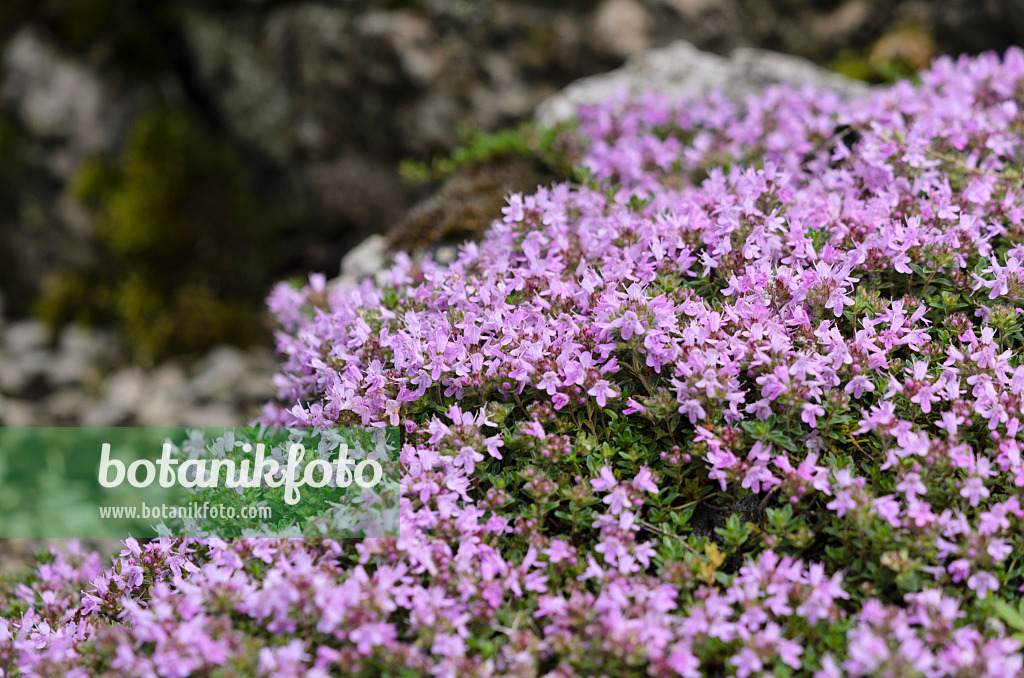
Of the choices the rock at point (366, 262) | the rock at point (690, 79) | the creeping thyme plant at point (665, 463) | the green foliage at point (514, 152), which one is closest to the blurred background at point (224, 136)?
the rock at point (690, 79)

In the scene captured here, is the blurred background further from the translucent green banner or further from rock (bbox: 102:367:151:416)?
the translucent green banner

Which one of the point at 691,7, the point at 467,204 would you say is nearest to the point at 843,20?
the point at 691,7

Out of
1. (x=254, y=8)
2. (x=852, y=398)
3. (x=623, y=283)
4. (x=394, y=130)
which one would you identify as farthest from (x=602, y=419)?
(x=254, y=8)

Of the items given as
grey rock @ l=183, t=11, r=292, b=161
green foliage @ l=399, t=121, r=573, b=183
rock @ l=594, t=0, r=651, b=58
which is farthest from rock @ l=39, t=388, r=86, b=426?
rock @ l=594, t=0, r=651, b=58

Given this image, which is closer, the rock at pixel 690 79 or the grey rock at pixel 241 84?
the rock at pixel 690 79

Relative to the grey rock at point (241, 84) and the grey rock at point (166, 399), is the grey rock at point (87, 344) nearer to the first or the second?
the grey rock at point (166, 399)

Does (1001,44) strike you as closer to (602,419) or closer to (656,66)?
(656,66)
